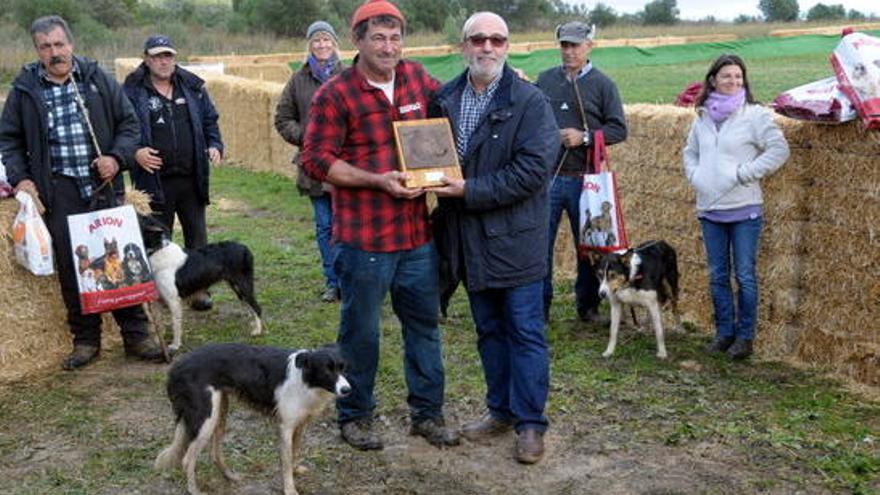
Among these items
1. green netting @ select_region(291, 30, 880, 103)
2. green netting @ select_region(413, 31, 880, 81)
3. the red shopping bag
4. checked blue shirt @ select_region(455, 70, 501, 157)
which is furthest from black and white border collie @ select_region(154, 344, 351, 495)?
green netting @ select_region(413, 31, 880, 81)

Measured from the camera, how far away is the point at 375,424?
5.91 m

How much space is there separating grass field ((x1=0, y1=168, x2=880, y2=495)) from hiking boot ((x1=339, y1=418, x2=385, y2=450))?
59 millimetres

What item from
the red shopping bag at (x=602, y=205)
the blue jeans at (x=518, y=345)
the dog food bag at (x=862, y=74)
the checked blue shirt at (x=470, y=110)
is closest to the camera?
the checked blue shirt at (x=470, y=110)

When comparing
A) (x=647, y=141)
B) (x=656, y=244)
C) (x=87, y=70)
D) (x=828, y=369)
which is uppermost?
(x=87, y=70)

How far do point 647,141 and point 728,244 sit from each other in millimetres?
1796

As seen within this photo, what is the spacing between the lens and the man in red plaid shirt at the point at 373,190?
4.91 m

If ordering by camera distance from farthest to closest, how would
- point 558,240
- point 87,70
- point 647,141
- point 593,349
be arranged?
point 558,240
point 647,141
point 593,349
point 87,70

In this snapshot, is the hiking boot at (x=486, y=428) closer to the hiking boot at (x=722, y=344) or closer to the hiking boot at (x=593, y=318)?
the hiking boot at (x=722, y=344)

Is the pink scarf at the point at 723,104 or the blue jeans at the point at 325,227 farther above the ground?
the pink scarf at the point at 723,104

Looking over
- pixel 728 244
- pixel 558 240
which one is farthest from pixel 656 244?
pixel 558 240

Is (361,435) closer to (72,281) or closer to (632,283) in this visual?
(632,283)

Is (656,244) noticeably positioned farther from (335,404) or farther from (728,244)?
(335,404)

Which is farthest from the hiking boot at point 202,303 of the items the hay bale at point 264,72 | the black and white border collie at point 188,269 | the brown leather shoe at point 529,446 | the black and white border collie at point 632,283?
the hay bale at point 264,72

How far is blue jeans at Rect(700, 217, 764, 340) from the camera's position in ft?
22.6
